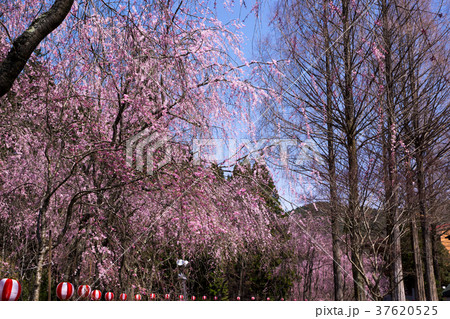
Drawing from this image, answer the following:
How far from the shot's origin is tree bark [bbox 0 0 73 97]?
3.33 meters

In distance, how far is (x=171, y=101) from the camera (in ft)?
15.4

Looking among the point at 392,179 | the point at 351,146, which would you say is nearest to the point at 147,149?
the point at 351,146

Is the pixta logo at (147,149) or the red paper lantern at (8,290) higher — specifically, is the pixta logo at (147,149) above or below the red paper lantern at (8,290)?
above

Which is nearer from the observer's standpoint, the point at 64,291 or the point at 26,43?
the point at 26,43

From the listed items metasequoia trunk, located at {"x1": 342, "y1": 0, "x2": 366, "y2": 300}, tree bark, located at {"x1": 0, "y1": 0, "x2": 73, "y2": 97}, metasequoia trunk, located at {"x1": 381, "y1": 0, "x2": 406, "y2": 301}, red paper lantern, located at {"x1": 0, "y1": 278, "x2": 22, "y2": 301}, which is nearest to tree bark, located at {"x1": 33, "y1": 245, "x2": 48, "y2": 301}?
red paper lantern, located at {"x1": 0, "y1": 278, "x2": 22, "y2": 301}

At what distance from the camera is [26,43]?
334 cm

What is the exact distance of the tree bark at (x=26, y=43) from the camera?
10.9 feet

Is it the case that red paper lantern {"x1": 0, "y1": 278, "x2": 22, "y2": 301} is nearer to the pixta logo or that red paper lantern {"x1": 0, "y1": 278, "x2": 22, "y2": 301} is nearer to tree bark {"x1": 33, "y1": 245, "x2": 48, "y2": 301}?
tree bark {"x1": 33, "y1": 245, "x2": 48, "y2": 301}

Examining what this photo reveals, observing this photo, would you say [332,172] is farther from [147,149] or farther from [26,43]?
[26,43]

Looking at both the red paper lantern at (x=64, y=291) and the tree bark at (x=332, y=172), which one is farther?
the tree bark at (x=332, y=172)
